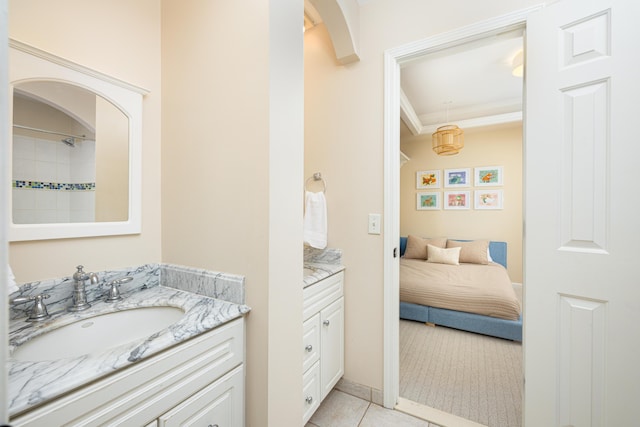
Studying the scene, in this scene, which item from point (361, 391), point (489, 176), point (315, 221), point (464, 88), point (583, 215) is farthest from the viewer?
point (489, 176)

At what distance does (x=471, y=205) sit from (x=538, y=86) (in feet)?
11.8

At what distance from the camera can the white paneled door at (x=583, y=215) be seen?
979 millimetres

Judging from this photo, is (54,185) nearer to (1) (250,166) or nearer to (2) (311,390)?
(1) (250,166)

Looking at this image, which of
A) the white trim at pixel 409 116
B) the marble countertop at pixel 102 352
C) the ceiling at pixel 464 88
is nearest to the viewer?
the marble countertop at pixel 102 352

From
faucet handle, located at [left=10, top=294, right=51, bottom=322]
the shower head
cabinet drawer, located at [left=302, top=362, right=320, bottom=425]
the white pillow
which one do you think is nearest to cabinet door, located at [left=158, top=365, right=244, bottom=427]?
cabinet drawer, located at [left=302, top=362, right=320, bottom=425]

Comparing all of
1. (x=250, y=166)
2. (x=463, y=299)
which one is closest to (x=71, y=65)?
(x=250, y=166)

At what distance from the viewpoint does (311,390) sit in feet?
4.40

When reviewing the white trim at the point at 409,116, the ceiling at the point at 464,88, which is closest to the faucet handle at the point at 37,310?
the ceiling at the point at 464,88

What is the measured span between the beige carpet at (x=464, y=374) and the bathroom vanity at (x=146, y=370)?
4.71 feet

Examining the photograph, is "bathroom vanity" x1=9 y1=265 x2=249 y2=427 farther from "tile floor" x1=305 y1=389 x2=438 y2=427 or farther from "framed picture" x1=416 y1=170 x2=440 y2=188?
"framed picture" x1=416 y1=170 x2=440 y2=188

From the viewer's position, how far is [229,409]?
88 cm

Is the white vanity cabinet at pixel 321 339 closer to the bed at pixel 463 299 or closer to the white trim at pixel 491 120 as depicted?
the bed at pixel 463 299

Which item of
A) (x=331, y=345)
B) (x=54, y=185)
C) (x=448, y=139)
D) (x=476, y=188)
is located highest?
(x=448, y=139)

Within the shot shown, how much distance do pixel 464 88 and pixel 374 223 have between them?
2.62 meters
